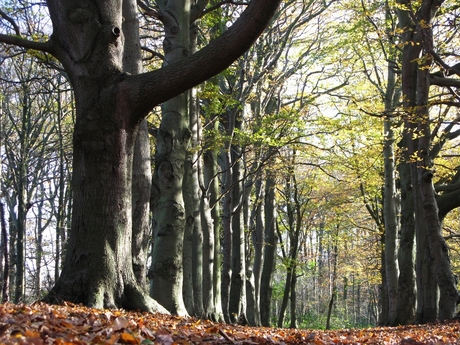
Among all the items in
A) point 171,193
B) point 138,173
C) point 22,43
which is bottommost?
point 171,193

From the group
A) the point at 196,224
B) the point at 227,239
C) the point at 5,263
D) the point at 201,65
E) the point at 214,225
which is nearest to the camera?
the point at 201,65

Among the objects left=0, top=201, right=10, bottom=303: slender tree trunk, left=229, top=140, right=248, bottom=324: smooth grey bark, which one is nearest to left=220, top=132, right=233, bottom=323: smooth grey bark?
left=229, top=140, right=248, bottom=324: smooth grey bark

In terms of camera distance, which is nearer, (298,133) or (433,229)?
(433,229)

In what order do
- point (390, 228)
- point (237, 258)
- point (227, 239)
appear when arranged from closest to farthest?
point (227, 239), point (390, 228), point (237, 258)

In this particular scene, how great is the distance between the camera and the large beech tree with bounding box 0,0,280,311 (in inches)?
212

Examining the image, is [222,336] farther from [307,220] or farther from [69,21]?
[307,220]

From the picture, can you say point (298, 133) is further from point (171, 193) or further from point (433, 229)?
point (171, 193)

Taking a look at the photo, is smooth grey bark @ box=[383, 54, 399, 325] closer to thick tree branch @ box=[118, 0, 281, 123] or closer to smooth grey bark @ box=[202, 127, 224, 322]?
smooth grey bark @ box=[202, 127, 224, 322]

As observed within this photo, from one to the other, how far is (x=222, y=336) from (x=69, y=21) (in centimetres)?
417

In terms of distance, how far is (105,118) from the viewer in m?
5.58

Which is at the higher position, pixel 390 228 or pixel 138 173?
pixel 138 173

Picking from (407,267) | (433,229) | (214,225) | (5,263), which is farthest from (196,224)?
(5,263)

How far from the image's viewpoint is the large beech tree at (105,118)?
538 centimetres

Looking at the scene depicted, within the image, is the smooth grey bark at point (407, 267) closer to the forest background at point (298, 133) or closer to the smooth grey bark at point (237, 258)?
the forest background at point (298, 133)
